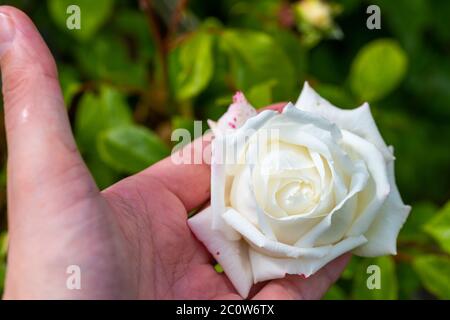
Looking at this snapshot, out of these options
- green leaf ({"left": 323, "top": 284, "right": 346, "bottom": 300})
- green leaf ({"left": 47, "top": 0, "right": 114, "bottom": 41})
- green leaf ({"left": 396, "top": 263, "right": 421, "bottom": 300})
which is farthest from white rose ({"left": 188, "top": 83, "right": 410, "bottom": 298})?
green leaf ({"left": 47, "top": 0, "right": 114, "bottom": 41})

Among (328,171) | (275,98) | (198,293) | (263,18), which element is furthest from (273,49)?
(198,293)

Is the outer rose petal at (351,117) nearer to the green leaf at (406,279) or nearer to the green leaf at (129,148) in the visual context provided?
the green leaf at (129,148)

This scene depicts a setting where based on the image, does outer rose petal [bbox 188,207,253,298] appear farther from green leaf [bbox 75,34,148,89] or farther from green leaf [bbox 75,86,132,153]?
green leaf [bbox 75,34,148,89]

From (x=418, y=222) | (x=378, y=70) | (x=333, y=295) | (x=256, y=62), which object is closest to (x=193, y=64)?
(x=256, y=62)

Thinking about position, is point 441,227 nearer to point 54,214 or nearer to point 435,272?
point 435,272
